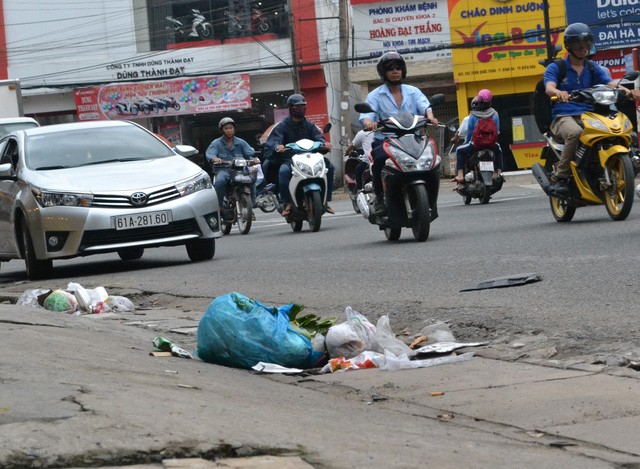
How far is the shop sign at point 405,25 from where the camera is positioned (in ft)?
137

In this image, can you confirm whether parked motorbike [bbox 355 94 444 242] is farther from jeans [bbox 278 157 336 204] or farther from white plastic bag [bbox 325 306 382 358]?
white plastic bag [bbox 325 306 382 358]

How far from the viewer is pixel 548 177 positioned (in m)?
13.0

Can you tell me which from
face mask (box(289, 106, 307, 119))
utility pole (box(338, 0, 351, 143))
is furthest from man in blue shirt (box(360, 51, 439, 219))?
utility pole (box(338, 0, 351, 143))

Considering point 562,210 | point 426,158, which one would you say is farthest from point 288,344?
point 562,210

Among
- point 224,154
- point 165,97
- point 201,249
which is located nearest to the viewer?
point 201,249

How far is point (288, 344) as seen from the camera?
20.0 feet

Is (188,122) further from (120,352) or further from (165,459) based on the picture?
(165,459)

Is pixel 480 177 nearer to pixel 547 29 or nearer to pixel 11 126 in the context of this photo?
pixel 11 126

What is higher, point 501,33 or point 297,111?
point 501,33

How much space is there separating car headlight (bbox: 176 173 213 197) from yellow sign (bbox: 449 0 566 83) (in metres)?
29.5

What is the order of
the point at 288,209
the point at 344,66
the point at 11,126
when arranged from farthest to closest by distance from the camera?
the point at 344,66 < the point at 11,126 < the point at 288,209

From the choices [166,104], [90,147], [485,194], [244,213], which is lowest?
[485,194]

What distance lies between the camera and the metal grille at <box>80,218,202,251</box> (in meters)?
11.5

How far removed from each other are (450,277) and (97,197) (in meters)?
3.95
